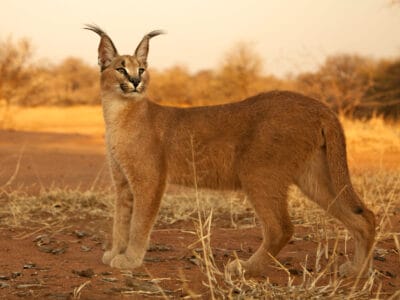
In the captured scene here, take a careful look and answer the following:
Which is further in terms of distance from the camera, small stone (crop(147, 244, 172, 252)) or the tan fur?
small stone (crop(147, 244, 172, 252))

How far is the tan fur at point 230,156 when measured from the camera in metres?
3.87

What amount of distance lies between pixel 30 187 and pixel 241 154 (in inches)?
170

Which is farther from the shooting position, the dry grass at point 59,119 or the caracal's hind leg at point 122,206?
the dry grass at point 59,119

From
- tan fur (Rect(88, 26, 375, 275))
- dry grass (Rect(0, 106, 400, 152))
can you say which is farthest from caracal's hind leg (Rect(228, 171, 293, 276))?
dry grass (Rect(0, 106, 400, 152))

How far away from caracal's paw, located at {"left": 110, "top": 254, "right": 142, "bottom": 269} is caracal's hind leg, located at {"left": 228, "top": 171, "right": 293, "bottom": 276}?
0.71 metres

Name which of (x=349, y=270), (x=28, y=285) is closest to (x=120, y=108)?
(x=28, y=285)

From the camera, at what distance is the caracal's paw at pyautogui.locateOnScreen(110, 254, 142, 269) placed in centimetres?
401

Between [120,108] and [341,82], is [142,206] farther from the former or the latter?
[341,82]

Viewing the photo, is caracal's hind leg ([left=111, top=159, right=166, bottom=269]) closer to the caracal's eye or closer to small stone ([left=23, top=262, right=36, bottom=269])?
small stone ([left=23, top=262, right=36, bottom=269])

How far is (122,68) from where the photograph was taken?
4309 millimetres

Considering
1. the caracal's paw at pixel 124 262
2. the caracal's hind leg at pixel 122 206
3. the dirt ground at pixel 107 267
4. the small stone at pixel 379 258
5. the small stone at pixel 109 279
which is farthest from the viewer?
the caracal's hind leg at pixel 122 206

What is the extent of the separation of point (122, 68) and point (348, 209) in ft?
5.92

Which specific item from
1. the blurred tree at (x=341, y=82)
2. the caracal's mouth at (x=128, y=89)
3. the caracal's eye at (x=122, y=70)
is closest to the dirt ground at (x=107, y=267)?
the caracal's mouth at (x=128, y=89)

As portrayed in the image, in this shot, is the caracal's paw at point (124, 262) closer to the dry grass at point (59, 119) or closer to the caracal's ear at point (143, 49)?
the caracal's ear at point (143, 49)
